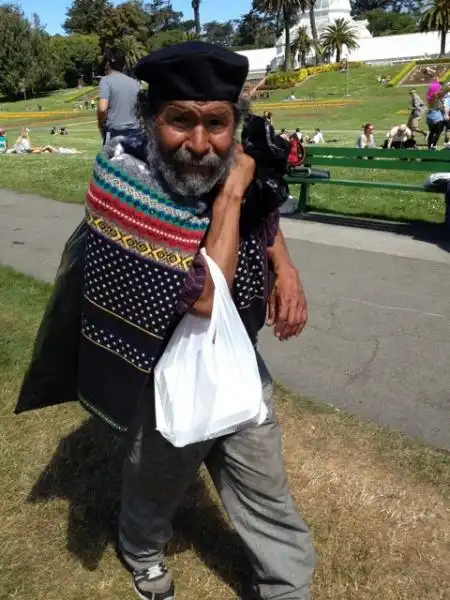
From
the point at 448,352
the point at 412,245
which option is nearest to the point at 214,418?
the point at 448,352

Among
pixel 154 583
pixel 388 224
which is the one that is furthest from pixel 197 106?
pixel 388 224

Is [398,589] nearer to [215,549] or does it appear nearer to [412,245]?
[215,549]

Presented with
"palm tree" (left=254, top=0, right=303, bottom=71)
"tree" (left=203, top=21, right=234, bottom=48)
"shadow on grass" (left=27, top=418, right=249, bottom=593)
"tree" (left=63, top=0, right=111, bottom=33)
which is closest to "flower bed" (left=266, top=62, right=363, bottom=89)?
"palm tree" (left=254, top=0, right=303, bottom=71)

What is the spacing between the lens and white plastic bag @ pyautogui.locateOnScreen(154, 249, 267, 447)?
1.99 m

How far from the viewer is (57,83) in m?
74.9

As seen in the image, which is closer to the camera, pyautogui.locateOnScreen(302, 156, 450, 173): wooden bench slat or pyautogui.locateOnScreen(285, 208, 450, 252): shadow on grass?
pyautogui.locateOnScreen(285, 208, 450, 252): shadow on grass

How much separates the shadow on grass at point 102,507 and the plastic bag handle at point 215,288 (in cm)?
120

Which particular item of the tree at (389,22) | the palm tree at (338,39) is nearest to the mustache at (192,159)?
the palm tree at (338,39)

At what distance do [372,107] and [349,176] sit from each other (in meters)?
25.9

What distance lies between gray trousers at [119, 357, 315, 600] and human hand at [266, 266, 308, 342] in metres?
0.23

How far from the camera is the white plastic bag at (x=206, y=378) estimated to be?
1987mm

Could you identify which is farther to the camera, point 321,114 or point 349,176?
point 321,114

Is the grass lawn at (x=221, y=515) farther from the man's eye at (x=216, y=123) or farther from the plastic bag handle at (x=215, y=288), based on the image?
the man's eye at (x=216, y=123)

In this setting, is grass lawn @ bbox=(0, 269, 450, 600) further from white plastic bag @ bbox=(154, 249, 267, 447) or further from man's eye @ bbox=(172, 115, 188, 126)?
man's eye @ bbox=(172, 115, 188, 126)
